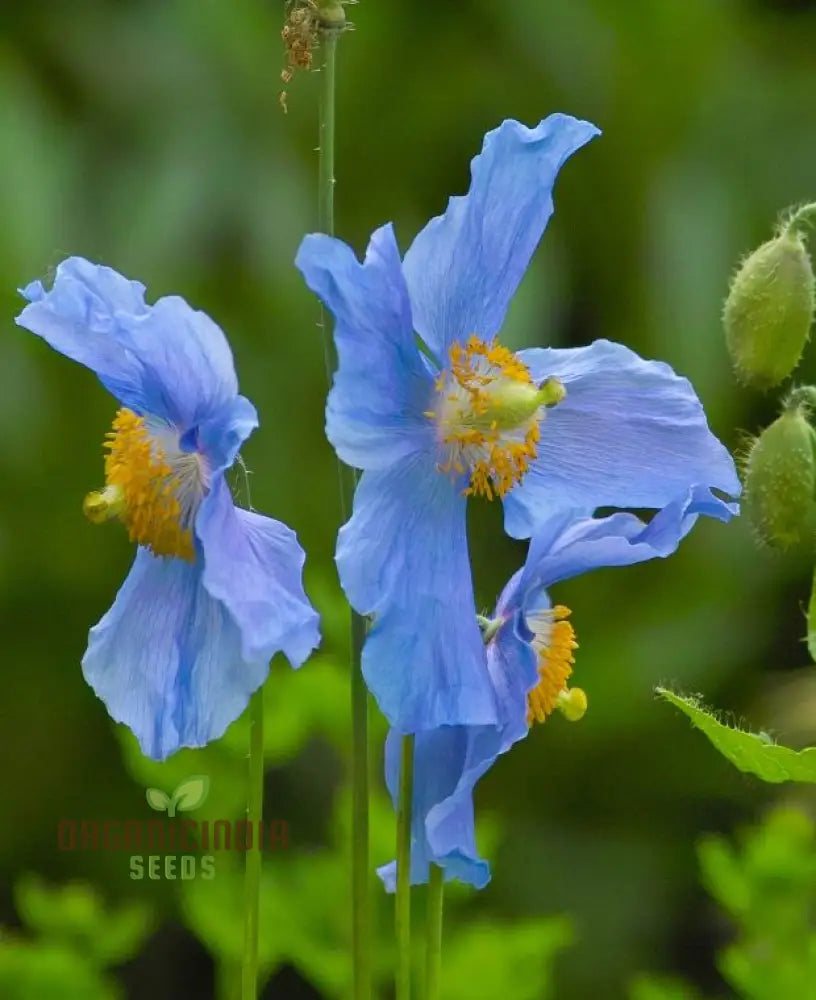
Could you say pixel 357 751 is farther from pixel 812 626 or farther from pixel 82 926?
pixel 82 926

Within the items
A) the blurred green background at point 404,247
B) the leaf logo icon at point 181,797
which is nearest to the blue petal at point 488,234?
the leaf logo icon at point 181,797

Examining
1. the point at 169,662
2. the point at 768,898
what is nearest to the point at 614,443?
the point at 169,662

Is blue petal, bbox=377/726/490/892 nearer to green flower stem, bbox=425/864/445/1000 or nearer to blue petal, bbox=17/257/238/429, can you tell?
green flower stem, bbox=425/864/445/1000

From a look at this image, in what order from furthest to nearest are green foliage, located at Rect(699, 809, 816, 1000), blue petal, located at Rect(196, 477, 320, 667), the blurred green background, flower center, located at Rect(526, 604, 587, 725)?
the blurred green background < green foliage, located at Rect(699, 809, 816, 1000) < flower center, located at Rect(526, 604, 587, 725) < blue petal, located at Rect(196, 477, 320, 667)

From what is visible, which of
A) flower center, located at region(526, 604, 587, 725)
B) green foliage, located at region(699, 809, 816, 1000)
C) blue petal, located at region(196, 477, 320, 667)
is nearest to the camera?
blue petal, located at region(196, 477, 320, 667)

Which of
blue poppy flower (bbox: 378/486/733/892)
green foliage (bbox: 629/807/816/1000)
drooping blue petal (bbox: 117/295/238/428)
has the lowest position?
green foliage (bbox: 629/807/816/1000)

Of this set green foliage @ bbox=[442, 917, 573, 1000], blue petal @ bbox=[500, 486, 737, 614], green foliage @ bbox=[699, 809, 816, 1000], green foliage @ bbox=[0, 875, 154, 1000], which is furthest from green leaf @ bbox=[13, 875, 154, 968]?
blue petal @ bbox=[500, 486, 737, 614]

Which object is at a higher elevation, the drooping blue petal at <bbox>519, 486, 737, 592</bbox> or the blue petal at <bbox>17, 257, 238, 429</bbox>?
the blue petal at <bbox>17, 257, 238, 429</bbox>

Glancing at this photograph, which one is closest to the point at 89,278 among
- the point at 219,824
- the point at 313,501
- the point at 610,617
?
the point at 219,824
